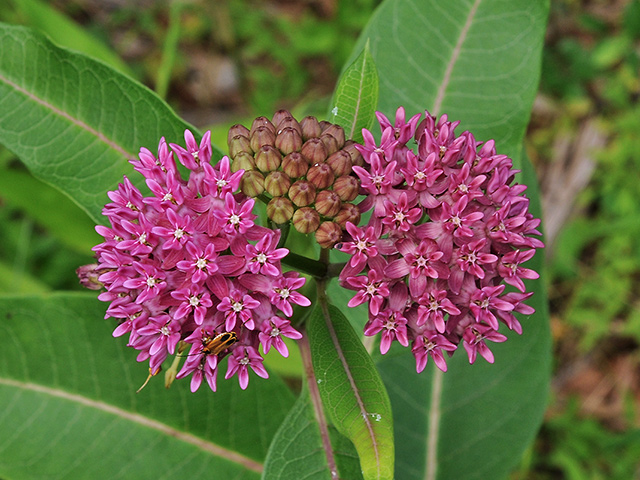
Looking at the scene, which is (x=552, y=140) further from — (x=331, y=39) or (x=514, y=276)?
(x=514, y=276)

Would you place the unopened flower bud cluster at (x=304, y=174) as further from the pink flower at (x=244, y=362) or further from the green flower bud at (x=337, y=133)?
the pink flower at (x=244, y=362)

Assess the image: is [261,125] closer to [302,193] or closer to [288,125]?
[288,125]

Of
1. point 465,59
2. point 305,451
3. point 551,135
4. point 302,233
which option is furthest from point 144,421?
point 551,135

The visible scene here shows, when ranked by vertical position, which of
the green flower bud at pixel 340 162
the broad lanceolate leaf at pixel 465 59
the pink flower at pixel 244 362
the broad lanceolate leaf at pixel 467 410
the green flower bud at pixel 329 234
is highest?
the broad lanceolate leaf at pixel 465 59

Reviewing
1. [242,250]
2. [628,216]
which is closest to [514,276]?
[242,250]

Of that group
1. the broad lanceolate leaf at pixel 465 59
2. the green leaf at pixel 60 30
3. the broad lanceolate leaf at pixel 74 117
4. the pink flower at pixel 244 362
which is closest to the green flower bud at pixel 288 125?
the broad lanceolate leaf at pixel 74 117

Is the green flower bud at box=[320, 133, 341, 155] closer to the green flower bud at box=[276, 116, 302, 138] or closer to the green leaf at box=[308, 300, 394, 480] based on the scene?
the green flower bud at box=[276, 116, 302, 138]

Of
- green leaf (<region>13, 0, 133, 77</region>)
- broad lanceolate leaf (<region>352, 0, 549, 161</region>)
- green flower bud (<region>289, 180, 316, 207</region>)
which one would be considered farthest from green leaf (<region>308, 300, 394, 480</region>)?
green leaf (<region>13, 0, 133, 77</region>)
